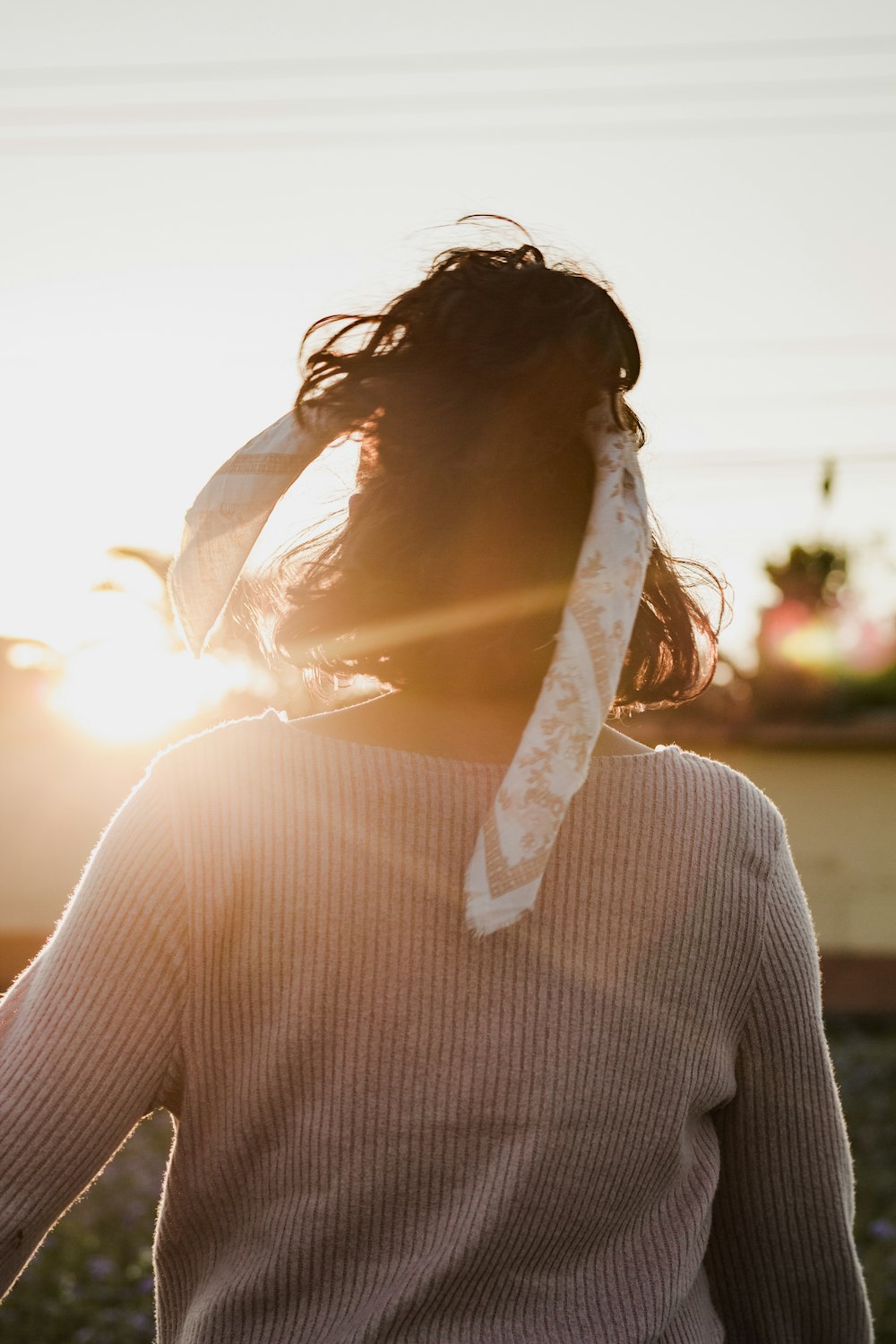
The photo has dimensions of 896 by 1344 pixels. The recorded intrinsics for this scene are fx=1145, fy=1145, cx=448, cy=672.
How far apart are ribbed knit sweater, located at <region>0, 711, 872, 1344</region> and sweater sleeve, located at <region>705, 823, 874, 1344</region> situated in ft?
0.43

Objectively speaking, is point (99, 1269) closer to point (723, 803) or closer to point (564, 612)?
point (723, 803)

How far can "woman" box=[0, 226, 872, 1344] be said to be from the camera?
982mm

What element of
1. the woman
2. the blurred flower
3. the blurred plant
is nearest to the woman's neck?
the woman

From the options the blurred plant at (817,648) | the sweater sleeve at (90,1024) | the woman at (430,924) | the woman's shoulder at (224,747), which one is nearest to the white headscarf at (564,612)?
the woman at (430,924)

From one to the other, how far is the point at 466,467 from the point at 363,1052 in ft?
1.70

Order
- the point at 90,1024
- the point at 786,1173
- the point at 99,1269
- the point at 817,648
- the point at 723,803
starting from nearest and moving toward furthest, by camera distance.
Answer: the point at 90,1024
the point at 723,803
the point at 786,1173
the point at 99,1269
the point at 817,648

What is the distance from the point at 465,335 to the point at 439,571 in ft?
0.71

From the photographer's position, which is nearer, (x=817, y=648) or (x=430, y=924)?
(x=430, y=924)

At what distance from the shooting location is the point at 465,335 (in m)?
1.04

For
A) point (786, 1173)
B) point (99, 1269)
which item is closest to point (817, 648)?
point (99, 1269)

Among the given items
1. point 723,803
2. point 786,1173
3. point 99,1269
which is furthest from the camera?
point 99,1269

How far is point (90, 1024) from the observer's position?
98cm

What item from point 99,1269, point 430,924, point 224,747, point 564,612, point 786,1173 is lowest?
point 99,1269

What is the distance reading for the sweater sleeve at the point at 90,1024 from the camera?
0.96 meters
